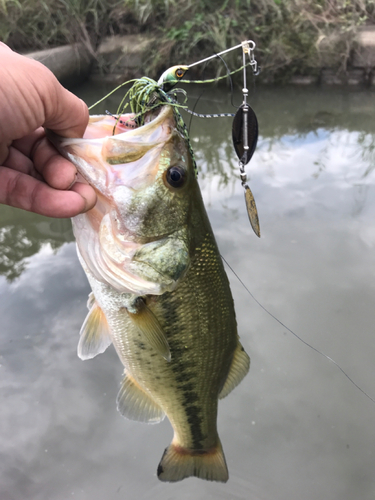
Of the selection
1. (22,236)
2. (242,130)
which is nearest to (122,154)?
(242,130)

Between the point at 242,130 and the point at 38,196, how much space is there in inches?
29.2

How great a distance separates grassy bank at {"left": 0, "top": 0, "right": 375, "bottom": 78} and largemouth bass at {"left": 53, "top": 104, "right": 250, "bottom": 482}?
596 cm

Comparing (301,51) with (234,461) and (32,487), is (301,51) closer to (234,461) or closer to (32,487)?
(234,461)

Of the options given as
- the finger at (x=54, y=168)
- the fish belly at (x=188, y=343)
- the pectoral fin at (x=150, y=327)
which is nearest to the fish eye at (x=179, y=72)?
the finger at (x=54, y=168)

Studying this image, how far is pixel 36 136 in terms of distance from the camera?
47.1 inches

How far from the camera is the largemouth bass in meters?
1.05

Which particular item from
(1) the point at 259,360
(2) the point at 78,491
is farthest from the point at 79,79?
(2) the point at 78,491

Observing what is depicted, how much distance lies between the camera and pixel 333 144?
460 cm

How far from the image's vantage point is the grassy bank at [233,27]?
6.25 meters

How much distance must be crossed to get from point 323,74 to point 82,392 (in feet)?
21.3

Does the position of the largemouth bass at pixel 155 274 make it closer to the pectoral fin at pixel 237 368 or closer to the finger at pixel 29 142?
the pectoral fin at pixel 237 368

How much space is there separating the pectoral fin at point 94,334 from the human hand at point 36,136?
44cm

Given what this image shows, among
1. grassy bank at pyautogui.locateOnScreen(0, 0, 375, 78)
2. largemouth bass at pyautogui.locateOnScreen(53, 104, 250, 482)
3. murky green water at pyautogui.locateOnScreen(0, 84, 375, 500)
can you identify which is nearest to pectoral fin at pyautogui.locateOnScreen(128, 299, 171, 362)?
largemouth bass at pyautogui.locateOnScreen(53, 104, 250, 482)

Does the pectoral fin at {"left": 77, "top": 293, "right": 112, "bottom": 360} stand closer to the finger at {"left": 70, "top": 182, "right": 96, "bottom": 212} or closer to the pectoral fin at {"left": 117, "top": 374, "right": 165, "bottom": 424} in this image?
the pectoral fin at {"left": 117, "top": 374, "right": 165, "bottom": 424}
